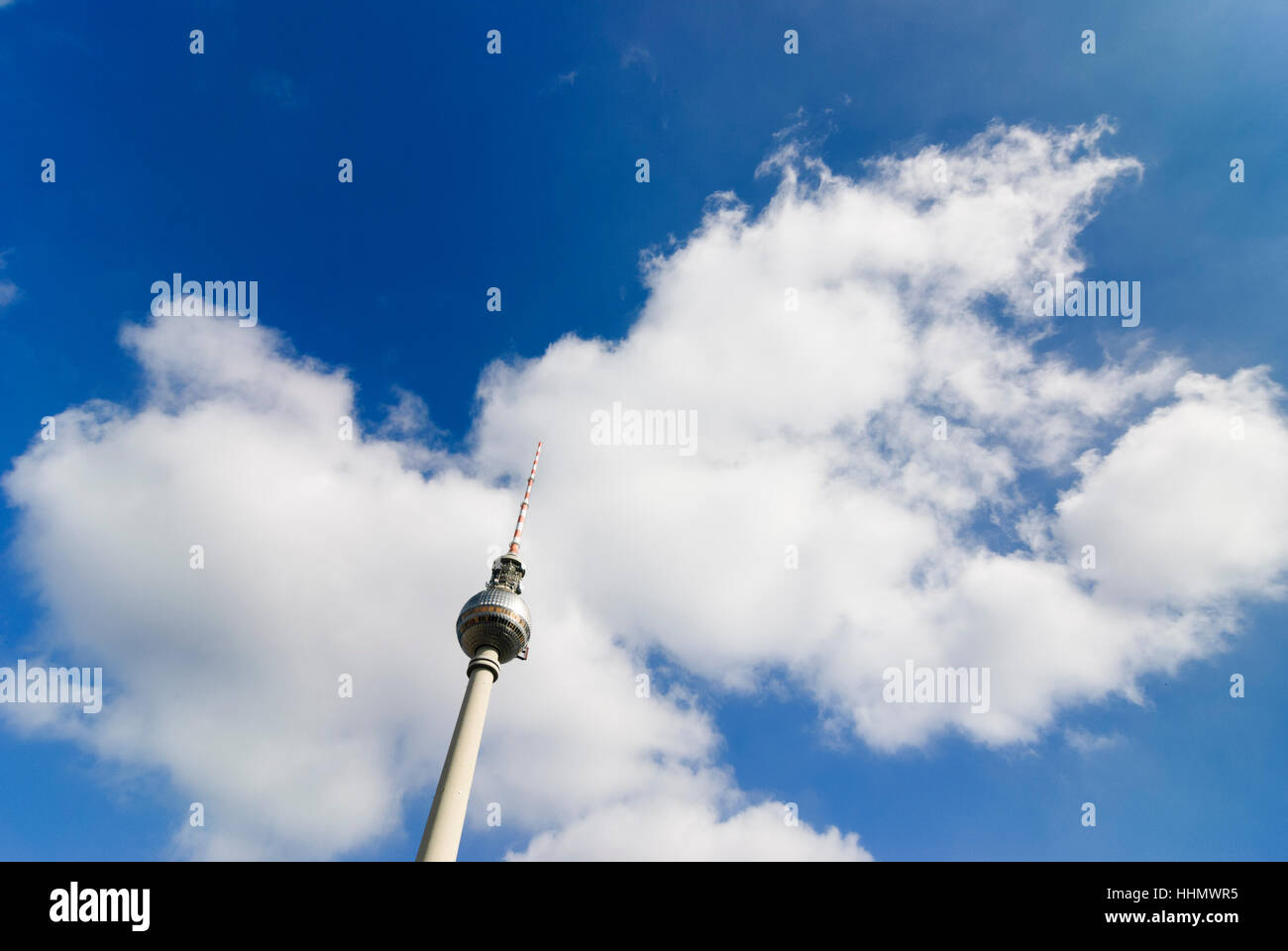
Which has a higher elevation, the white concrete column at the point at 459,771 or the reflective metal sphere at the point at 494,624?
the reflective metal sphere at the point at 494,624

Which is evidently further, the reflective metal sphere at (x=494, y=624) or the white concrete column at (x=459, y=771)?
the reflective metal sphere at (x=494, y=624)

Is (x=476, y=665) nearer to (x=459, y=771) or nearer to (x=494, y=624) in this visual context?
(x=494, y=624)

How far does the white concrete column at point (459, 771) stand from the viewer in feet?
230

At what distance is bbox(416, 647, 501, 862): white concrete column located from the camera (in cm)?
7012

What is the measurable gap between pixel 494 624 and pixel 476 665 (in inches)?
207

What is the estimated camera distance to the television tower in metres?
71.7

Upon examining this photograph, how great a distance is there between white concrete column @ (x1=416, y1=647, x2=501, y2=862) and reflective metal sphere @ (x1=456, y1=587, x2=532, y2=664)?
1.86m

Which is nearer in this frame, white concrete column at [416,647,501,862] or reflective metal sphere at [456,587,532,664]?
white concrete column at [416,647,501,862]

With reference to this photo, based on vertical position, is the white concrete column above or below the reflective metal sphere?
below

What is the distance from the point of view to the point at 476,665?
3546 inches
